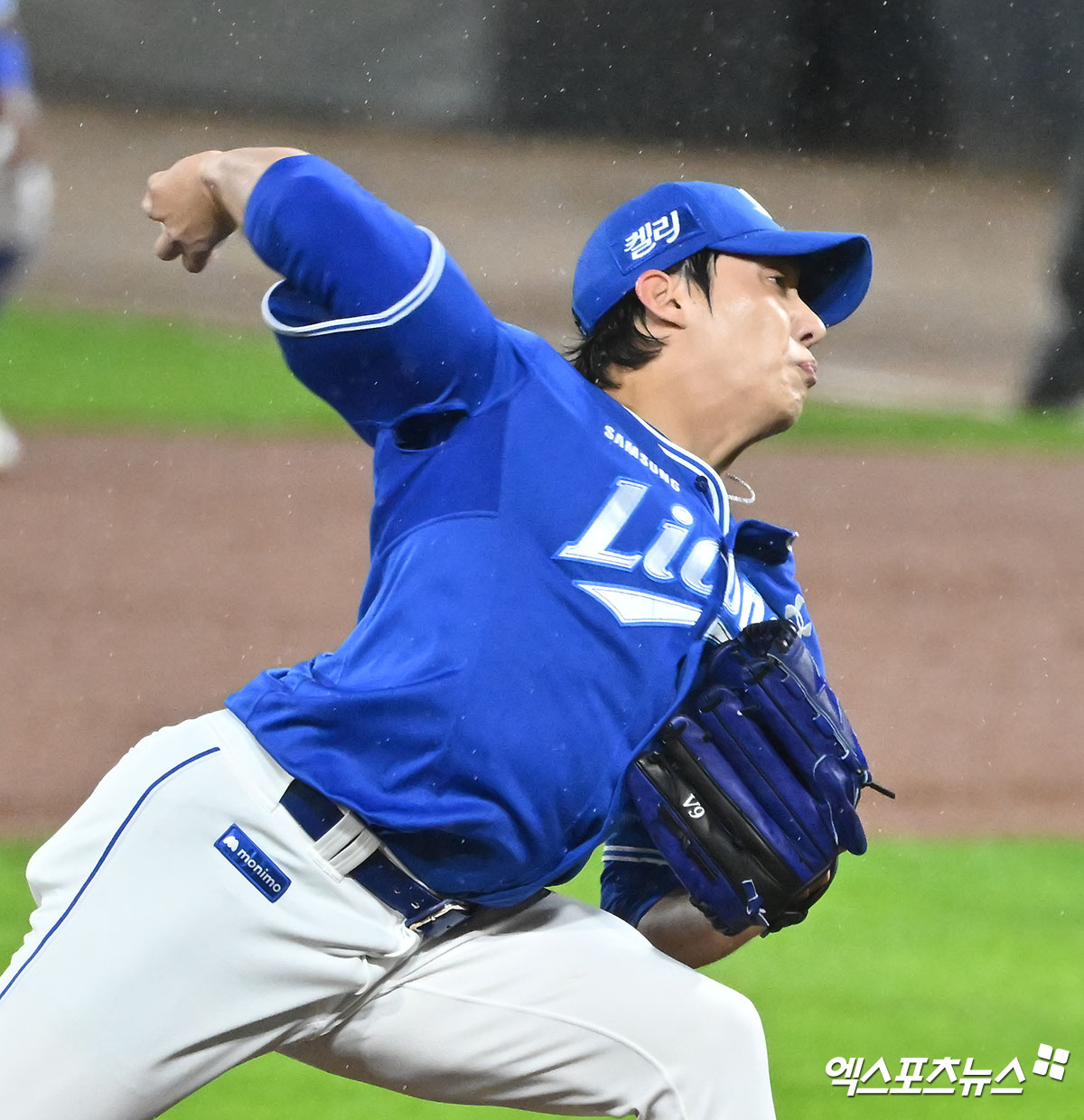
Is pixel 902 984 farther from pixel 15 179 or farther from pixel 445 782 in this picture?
pixel 15 179

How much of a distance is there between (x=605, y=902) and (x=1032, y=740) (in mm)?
4192

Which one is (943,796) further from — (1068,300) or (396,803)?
(1068,300)

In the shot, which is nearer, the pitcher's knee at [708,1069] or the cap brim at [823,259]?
the pitcher's knee at [708,1069]

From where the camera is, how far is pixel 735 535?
2.15 metres

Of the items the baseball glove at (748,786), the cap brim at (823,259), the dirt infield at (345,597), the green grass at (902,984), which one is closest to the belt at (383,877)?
the baseball glove at (748,786)

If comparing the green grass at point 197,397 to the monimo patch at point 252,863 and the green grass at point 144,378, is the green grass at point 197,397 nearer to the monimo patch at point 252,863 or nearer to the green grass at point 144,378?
the green grass at point 144,378

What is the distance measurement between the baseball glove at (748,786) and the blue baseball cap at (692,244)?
466mm

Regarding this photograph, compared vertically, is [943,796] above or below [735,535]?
below

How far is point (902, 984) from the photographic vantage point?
3.87m

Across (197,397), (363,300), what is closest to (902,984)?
(363,300)

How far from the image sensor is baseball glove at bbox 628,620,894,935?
1.98 metres

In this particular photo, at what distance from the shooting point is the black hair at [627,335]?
7.00ft

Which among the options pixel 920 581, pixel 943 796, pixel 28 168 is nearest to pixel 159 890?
pixel 943 796

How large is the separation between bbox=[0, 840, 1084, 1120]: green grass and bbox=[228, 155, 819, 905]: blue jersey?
1.44m
